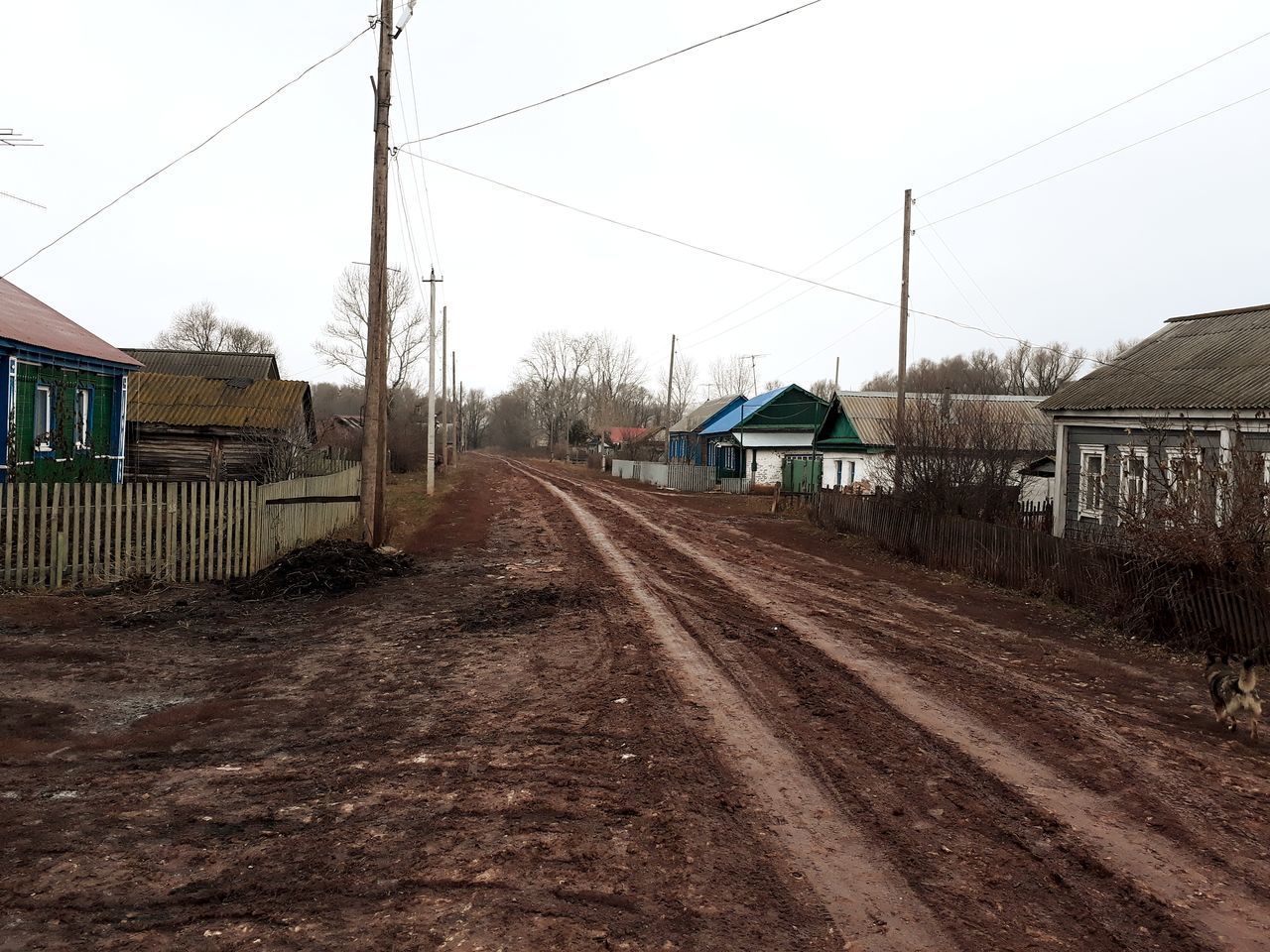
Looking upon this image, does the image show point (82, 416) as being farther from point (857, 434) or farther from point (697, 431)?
point (697, 431)

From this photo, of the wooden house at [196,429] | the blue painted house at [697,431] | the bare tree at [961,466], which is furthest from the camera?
the blue painted house at [697,431]

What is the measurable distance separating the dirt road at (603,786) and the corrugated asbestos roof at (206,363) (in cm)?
3207

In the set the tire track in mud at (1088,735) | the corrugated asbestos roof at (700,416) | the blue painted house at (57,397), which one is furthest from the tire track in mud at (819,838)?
the corrugated asbestos roof at (700,416)

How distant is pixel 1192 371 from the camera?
17484 mm

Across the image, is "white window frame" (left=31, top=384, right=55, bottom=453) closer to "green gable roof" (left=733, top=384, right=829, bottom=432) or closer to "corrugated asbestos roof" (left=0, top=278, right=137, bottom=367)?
"corrugated asbestos roof" (left=0, top=278, right=137, bottom=367)

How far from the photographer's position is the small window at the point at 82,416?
57.5 ft

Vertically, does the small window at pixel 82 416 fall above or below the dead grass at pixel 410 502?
above

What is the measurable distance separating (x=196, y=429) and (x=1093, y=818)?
2901cm

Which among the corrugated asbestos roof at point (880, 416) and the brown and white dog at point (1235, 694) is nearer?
the brown and white dog at point (1235, 694)

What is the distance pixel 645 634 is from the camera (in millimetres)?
9453

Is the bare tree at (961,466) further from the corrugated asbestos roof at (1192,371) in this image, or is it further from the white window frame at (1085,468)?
the corrugated asbestos roof at (1192,371)

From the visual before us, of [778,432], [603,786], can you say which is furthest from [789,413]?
[603,786]

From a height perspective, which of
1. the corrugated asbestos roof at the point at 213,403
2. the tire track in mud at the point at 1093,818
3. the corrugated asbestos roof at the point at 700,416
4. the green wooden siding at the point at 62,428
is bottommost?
the tire track in mud at the point at 1093,818

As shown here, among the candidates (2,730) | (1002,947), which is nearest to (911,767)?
→ (1002,947)
